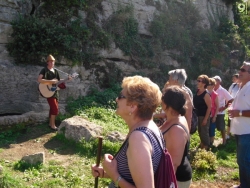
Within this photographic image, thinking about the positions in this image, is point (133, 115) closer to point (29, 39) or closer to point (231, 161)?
point (231, 161)

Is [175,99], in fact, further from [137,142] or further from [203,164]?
[203,164]

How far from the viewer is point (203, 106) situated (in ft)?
20.9

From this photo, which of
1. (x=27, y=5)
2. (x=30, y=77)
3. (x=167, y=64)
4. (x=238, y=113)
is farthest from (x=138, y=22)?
(x=238, y=113)

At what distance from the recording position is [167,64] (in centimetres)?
1267

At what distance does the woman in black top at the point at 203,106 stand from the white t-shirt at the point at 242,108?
1676mm

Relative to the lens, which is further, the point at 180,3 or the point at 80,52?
the point at 180,3

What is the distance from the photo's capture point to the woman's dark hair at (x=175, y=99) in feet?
9.81

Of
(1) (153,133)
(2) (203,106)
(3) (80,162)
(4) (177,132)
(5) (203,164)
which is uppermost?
(1) (153,133)

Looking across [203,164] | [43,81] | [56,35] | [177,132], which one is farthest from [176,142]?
[56,35]

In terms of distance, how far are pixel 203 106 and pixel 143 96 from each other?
14.6 feet

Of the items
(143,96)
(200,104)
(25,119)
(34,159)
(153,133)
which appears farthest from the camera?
(25,119)

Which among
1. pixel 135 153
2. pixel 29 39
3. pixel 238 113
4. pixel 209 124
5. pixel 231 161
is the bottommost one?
pixel 231 161

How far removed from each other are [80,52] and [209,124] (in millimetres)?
4828

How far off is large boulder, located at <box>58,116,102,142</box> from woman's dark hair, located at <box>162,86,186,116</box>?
3.60 meters
